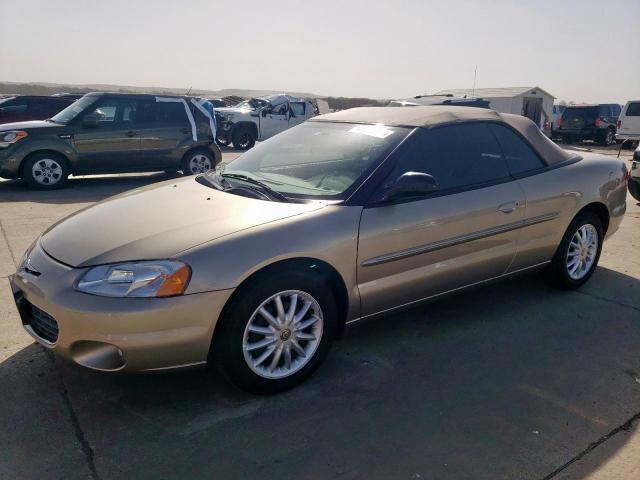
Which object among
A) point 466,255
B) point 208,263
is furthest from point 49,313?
point 466,255

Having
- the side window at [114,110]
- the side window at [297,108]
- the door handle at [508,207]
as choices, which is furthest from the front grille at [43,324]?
the side window at [297,108]

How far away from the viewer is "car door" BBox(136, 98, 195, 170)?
9922 millimetres

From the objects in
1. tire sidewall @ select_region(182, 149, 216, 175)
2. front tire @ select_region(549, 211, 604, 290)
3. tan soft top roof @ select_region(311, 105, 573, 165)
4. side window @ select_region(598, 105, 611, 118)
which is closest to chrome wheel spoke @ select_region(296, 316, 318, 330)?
tan soft top roof @ select_region(311, 105, 573, 165)

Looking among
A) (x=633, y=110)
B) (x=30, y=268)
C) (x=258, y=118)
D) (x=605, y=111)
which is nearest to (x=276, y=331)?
(x=30, y=268)

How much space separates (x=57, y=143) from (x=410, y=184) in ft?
25.6

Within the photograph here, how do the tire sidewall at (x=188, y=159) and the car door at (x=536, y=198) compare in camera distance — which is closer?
the car door at (x=536, y=198)

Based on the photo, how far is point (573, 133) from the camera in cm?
2319

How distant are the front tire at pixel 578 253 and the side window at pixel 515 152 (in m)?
0.65

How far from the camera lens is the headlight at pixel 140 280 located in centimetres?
262

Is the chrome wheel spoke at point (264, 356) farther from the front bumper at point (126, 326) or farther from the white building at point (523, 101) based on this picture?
the white building at point (523, 101)

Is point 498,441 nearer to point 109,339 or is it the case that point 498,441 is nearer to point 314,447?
point 314,447

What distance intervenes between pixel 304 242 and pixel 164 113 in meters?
8.12

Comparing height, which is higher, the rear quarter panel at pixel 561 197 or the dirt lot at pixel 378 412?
the rear quarter panel at pixel 561 197

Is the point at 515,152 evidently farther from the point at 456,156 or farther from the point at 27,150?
the point at 27,150
